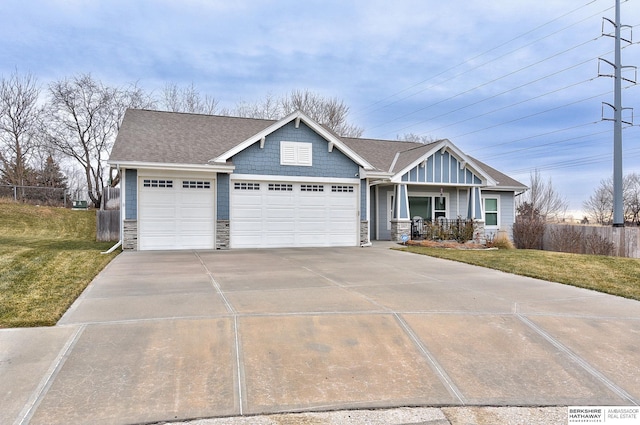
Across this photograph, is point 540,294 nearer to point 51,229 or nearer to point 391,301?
point 391,301

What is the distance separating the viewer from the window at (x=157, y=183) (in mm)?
13375

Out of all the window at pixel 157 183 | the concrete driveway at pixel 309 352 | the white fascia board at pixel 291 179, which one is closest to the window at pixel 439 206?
the white fascia board at pixel 291 179

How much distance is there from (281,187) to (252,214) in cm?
143

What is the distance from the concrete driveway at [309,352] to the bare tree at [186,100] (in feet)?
87.3

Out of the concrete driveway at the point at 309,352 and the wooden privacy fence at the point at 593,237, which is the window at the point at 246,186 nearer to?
the concrete driveway at the point at 309,352

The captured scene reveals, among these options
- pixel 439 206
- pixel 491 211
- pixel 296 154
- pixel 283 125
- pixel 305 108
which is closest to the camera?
pixel 283 125

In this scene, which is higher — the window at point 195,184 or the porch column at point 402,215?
the window at point 195,184

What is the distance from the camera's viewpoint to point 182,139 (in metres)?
15.0

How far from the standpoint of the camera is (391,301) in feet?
20.5

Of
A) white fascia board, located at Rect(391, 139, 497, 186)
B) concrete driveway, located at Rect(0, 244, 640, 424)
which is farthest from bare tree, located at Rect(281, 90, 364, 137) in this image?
concrete driveway, located at Rect(0, 244, 640, 424)

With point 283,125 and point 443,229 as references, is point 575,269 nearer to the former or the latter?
point 443,229

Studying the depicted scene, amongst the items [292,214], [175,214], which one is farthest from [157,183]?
[292,214]

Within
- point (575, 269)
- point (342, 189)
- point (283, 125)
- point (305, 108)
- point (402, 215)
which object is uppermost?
point (305, 108)

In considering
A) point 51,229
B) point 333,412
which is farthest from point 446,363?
point 51,229
